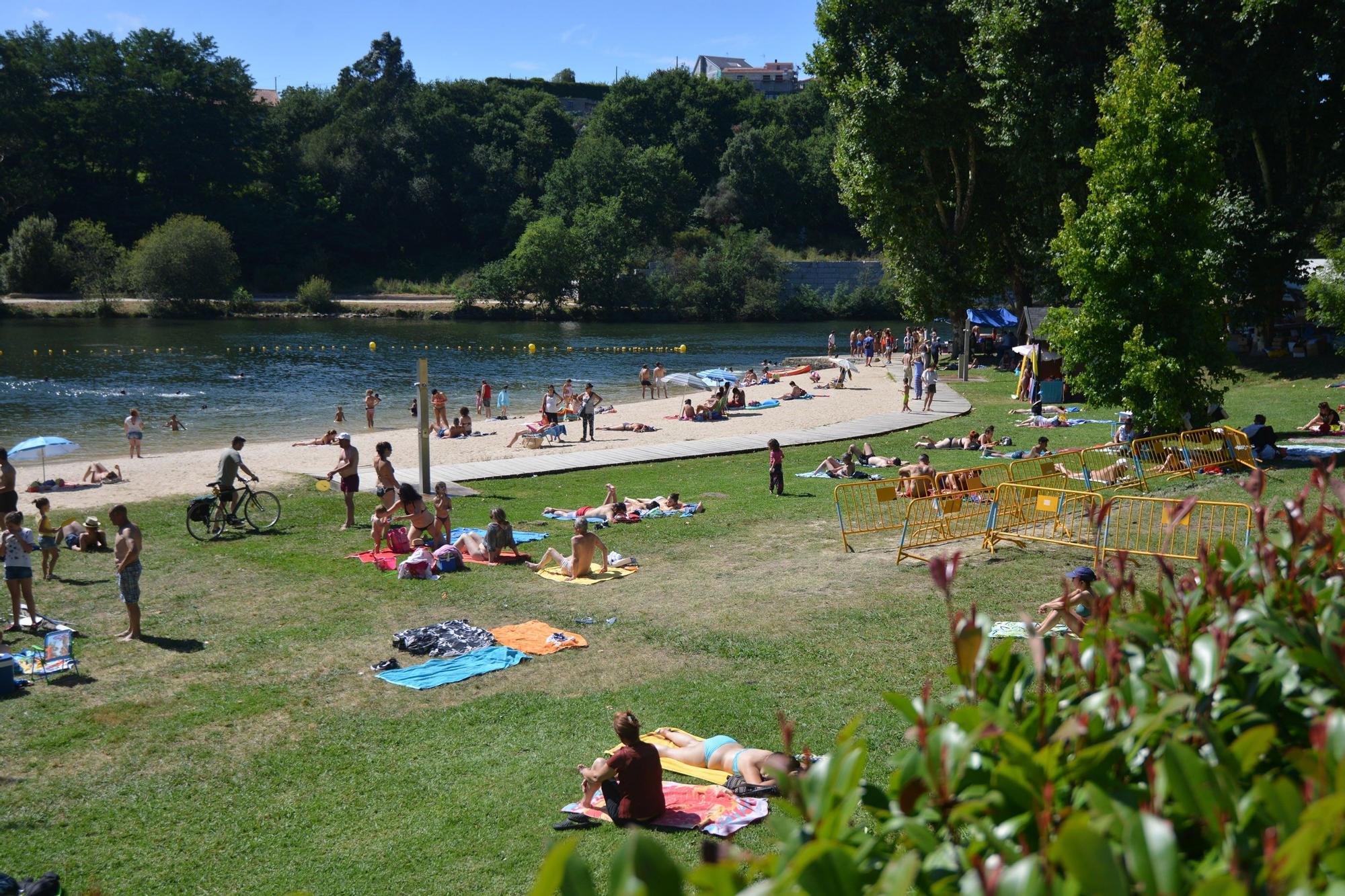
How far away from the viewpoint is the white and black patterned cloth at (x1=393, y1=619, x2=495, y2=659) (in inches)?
441

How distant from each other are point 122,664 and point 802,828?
34.7ft

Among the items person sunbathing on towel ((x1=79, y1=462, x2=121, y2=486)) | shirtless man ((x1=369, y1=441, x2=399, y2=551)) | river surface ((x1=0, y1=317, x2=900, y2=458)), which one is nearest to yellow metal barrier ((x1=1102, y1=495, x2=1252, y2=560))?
shirtless man ((x1=369, y1=441, x2=399, y2=551))

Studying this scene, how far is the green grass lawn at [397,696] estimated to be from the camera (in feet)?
24.0

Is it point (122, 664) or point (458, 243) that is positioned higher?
point (458, 243)

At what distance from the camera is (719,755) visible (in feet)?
27.3

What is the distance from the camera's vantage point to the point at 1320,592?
3.29m

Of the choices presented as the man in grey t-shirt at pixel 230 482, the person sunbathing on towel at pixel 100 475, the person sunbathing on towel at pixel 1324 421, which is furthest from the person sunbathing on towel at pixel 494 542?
the person sunbathing on towel at pixel 1324 421

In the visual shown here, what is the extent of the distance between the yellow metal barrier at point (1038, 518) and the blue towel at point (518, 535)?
6.80 meters

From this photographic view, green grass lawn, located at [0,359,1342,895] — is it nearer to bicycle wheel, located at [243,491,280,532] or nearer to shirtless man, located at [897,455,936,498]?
bicycle wheel, located at [243,491,280,532]

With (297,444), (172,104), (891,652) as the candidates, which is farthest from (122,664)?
(172,104)

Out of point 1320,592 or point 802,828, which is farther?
point 1320,592

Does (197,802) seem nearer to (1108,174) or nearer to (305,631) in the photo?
(305,631)

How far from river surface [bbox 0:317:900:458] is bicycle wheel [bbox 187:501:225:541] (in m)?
17.0

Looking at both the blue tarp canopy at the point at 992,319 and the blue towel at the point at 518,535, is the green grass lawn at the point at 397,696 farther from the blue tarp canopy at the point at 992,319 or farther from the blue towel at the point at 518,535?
the blue tarp canopy at the point at 992,319
